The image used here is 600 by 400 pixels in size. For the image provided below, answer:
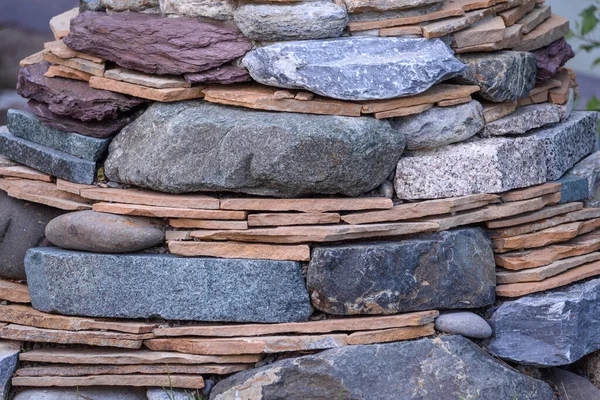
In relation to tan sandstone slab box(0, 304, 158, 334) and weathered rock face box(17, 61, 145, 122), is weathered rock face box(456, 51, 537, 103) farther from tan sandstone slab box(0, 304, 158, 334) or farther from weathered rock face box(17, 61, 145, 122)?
tan sandstone slab box(0, 304, 158, 334)

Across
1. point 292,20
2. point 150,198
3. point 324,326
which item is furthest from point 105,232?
point 292,20

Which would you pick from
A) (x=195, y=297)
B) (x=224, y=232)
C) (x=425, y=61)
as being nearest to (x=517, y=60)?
(x=425, y=61)

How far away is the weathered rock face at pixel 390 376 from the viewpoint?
2918mm

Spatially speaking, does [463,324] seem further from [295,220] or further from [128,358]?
[128,358]

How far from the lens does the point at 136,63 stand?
3.19 metres

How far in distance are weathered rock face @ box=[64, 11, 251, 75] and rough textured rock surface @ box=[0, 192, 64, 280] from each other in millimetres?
708

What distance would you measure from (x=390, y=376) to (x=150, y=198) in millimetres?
1116

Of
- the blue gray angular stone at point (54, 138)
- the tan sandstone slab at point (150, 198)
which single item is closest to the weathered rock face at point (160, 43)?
the blue gray angular stone at point (54, 138)

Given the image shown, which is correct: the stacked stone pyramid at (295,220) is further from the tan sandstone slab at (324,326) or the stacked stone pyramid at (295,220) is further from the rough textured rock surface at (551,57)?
the rough textured rock surface at (551,57)

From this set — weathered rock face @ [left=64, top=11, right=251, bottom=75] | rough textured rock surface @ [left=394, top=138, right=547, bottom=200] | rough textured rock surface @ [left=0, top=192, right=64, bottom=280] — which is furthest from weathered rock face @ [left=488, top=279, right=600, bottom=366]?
rough textured rock surface @ [left=0, top=192, right=64, bottom=280]

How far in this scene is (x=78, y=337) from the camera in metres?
3.12

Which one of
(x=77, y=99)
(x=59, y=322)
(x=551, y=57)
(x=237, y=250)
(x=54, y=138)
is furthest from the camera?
(x=551, y=57)

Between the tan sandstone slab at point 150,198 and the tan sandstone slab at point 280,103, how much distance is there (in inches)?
15.0

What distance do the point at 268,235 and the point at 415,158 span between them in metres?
0.65
